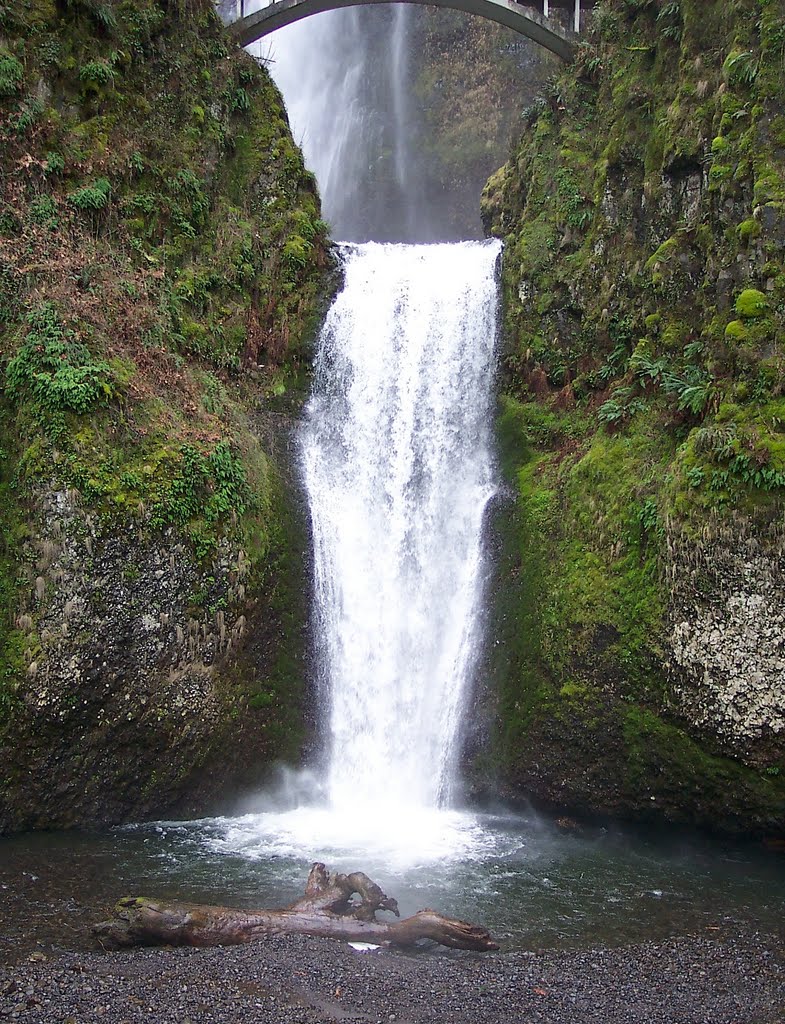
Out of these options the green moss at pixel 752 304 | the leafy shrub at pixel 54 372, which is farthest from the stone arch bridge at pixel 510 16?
the leafy shrub at pixel 54 372

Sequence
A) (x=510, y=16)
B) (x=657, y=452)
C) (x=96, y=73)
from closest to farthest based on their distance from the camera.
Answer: (x=657, y=452) < (x=96, y=73) < (x=510, y=16)

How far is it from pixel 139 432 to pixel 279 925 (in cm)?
809

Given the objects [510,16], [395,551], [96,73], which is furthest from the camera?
[510,16]

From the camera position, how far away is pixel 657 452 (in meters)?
14.4

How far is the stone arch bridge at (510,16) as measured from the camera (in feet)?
71.4

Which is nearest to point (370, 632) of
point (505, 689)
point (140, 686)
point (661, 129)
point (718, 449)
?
point (505, 689)

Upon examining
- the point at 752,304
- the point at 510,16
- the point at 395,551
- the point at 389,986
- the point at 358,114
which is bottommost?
the point at 389,986

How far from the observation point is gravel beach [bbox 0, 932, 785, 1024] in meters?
7.09

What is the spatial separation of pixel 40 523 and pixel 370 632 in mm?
6039

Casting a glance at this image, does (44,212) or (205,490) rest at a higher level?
(44,212)

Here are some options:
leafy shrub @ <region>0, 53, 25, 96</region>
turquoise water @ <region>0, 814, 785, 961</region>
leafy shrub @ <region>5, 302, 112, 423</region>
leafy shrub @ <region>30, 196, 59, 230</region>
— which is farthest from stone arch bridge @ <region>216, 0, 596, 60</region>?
turquoise water @ <region>0, 814, 785, 961</region>

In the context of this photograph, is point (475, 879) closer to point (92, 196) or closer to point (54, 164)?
point (92, 196)

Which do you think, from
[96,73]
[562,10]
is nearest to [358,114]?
[562,10]

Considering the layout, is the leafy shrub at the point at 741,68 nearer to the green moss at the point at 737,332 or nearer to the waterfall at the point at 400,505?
the green moss at the point at 737,332
